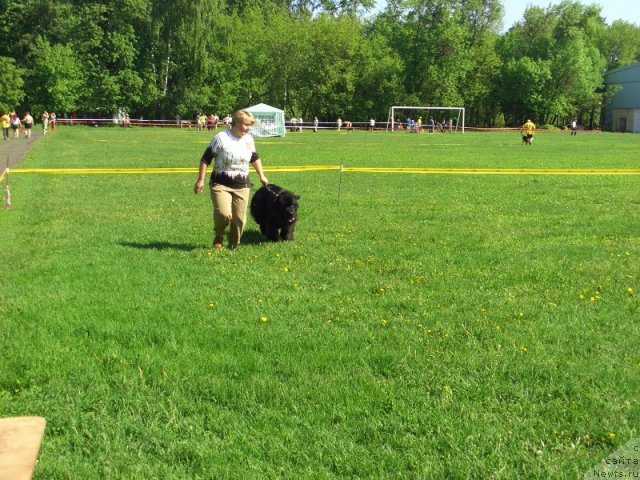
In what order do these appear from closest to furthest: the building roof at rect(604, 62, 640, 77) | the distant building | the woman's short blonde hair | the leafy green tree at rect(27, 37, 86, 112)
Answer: the woman's short blonde hair < the leafy green tree at rect(27, 37, 86, 112) < the distant building < the building roof at rect(604, 62, 640, 77)

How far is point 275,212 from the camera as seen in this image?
27.9 feet

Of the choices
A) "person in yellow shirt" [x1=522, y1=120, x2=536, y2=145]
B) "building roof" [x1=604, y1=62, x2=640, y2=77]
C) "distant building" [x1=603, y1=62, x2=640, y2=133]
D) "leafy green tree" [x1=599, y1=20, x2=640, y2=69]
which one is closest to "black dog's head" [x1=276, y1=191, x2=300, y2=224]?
"person in yellow shirt" [x1=522, y1=120, x2=536, y2=145]

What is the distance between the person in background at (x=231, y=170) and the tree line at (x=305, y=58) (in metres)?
55.4

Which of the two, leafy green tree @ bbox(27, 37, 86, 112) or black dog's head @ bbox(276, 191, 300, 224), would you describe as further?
leafy green tree @ bbox(27, 37, 86, 112)

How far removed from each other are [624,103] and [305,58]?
45.8m

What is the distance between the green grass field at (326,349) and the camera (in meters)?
3.33

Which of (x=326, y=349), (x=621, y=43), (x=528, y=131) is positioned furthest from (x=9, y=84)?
(x=621, y=43)

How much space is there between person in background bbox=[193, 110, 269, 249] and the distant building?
278ft

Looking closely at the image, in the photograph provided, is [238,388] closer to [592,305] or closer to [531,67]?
[592,305]

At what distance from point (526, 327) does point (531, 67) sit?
3299 inches

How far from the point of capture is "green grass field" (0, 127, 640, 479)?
3.33 meters

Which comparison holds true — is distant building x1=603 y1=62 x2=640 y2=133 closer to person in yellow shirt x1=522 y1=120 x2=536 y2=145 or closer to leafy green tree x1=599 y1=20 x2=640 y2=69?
leafy green tree x1=599 y1=20 x2=640 y2=69

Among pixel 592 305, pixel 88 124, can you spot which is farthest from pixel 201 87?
pixel 592 305

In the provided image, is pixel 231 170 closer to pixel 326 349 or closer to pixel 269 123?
pixel 326 349
